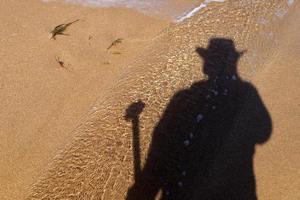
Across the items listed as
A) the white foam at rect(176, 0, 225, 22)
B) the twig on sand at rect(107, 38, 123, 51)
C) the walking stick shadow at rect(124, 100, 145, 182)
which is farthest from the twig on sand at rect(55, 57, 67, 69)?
the white foam at rect(176, 0, 225, 22)

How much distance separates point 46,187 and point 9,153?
55cm

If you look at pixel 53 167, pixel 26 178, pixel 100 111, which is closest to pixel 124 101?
pixel 100 111

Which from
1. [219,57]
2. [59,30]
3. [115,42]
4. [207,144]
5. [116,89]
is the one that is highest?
[59,30]

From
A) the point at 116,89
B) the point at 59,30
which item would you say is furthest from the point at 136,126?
the point at 59,30

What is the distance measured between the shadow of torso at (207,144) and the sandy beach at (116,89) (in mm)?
26

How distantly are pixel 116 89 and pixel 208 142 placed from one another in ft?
4.23

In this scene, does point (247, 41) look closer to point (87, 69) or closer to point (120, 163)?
point (87, 69)

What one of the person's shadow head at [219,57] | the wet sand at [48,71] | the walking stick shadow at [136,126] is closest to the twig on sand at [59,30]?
the wet sand at [48,71]

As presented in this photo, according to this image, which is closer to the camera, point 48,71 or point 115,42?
point 48,71

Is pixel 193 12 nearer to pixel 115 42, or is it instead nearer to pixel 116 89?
pixel 115 42

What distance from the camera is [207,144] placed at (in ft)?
12.4

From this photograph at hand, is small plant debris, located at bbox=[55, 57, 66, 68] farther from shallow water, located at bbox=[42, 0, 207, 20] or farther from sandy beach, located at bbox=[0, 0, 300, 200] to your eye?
shallow water, located at bbox=[42, 0, 207, 20]

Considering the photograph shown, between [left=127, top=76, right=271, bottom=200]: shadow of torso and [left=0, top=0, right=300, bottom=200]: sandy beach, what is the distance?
0.03 m

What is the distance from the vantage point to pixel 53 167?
3.43 meters
